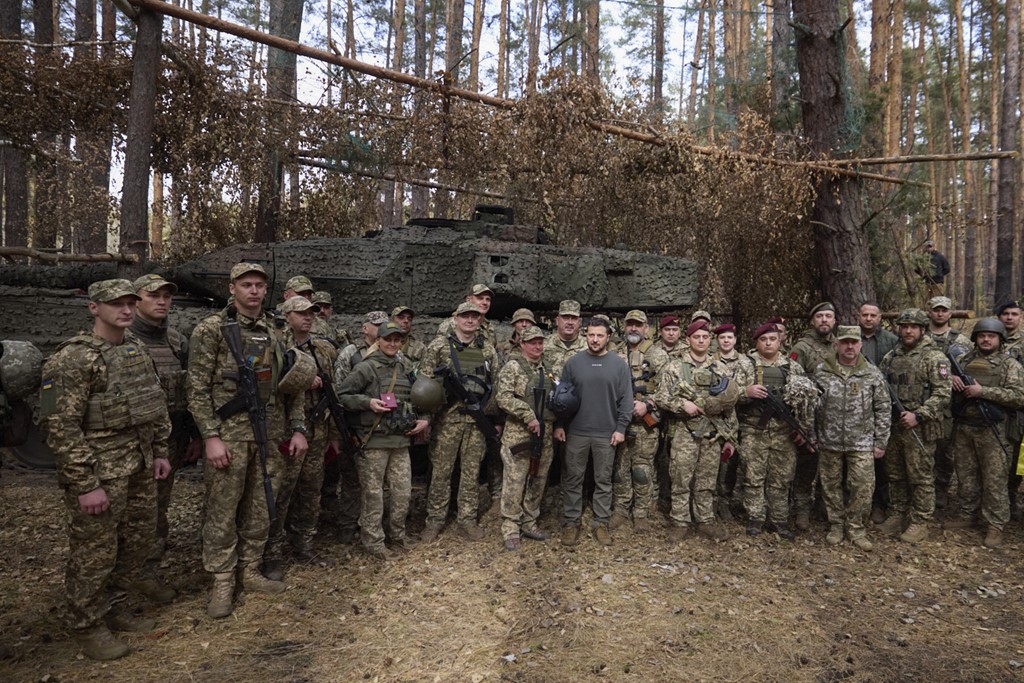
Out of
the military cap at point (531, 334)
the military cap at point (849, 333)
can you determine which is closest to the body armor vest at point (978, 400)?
the military cap at point (849, 333)

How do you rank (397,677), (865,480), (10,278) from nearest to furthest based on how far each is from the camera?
(397,677) → (865,480) → (10,278)

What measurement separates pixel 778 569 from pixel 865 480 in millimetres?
1278

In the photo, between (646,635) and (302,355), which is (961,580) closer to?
(646,635)

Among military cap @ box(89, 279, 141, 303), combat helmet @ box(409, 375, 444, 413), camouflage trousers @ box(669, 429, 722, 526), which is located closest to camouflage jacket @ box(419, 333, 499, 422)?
combat helmet @ box(409, 375, 444, 413)

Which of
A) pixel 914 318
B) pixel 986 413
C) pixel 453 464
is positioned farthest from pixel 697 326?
pixel 986 413

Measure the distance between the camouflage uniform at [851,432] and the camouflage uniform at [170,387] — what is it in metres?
5.69

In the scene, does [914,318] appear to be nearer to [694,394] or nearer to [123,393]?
[694,394]

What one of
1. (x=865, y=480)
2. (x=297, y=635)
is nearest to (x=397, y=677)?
(x=297, y=635)

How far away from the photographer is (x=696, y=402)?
19.8ft

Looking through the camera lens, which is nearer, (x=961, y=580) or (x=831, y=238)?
(x=961, y=580)

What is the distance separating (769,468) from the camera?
6.23m

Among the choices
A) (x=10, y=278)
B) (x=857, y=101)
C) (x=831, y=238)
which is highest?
(x=857, y=101)

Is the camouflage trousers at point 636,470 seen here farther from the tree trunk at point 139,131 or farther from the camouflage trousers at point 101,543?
the tree trunk at point 139,131

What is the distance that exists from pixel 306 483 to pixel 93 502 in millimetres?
1787
